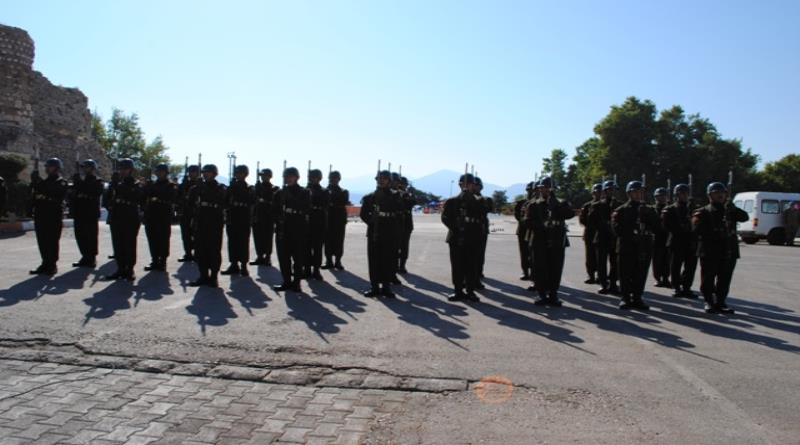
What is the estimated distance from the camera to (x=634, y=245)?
26.7 ft

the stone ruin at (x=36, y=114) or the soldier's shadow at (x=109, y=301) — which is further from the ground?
the stone ruin at (x=36, y=114)

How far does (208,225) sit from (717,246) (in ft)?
24.8

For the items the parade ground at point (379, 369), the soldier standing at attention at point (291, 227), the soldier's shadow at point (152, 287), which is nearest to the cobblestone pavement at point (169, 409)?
the parade ground at point (379, 369)

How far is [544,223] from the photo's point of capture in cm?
838

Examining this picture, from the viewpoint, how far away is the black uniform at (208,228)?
9203mm

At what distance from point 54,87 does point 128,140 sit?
4228 centimetres

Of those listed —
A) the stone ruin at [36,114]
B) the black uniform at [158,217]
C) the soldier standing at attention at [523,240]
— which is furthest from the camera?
the stone ruin at [36,114]

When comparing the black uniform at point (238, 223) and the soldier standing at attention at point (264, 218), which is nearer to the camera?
the black uniform at point (238, 223)

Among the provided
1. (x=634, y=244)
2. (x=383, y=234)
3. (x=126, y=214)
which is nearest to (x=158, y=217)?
(x=126, y=214)

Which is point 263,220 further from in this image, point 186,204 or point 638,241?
point 638,241

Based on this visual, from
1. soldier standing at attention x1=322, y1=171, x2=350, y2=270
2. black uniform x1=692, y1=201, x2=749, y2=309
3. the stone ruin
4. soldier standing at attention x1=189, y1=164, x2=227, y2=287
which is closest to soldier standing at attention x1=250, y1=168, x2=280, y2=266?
soldier standing at attention x1=322, y1=171, x2=350, y2=270

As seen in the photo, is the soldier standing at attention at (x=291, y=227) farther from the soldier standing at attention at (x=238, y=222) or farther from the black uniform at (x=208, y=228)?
the soldier standing at attention at (x=238, y=222)

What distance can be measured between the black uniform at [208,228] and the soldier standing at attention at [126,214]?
134 centimetres

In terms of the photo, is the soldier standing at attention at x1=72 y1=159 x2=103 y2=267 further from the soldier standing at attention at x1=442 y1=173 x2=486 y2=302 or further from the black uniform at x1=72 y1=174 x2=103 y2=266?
the soldier standing at attention at x1=442 y1=173 x2=486 y2=302
